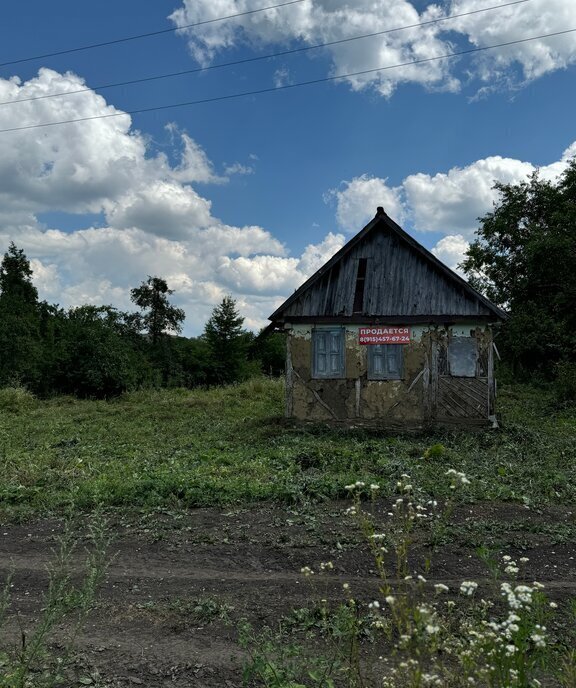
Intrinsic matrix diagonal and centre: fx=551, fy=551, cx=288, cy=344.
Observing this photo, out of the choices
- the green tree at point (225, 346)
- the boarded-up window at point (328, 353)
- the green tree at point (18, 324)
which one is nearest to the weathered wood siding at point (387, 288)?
the boarded-up window at point (328, 353)

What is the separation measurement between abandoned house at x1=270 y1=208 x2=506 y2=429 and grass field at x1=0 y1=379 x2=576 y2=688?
125cm

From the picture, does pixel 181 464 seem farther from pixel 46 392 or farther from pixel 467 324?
pixel 46 392

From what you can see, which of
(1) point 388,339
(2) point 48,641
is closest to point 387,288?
(1) point 388,339

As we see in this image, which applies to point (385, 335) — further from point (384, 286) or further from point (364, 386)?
point (364, 386)

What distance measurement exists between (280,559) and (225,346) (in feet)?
120

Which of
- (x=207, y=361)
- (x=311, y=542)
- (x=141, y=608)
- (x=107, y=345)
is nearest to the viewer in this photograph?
(x=141, y=608)

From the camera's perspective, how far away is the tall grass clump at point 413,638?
8.48 feet

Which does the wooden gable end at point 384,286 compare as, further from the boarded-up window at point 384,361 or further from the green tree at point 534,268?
the green tree at point 534,268

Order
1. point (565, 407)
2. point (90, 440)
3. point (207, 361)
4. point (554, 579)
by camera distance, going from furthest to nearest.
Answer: point (207, 361), point (565, 407), point (90, 440), point (554, 579)

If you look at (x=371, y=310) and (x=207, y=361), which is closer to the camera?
(x=371, y=310)

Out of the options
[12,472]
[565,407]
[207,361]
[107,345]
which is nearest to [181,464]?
[12,472]

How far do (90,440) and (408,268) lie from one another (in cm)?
993

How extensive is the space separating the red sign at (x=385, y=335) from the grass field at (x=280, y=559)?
272 cm

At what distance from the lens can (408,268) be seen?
15727 mm
